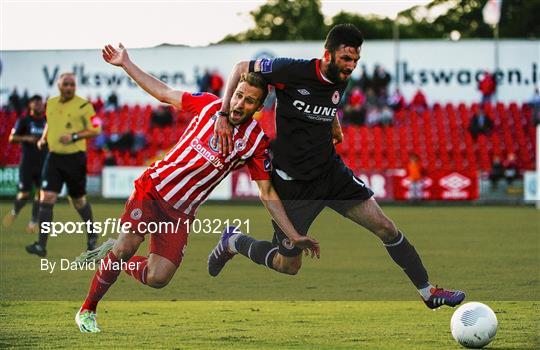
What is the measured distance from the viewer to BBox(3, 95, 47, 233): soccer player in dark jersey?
14875 millimetres

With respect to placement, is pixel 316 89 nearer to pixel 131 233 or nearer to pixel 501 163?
pixel 131 233

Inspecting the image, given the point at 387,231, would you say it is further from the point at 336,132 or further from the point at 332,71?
the point at 332,71

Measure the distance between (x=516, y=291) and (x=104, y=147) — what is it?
64.1 ft

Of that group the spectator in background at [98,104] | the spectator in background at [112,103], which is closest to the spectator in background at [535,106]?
the spectator in background at [112,103]

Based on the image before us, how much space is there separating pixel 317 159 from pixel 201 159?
3.20 ft

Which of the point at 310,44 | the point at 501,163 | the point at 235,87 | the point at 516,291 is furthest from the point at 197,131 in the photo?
the point at 310,44

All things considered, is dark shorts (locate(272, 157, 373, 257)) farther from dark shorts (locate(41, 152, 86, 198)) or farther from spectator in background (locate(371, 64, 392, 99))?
spectator in background (locate(371, 64, 392, 99))

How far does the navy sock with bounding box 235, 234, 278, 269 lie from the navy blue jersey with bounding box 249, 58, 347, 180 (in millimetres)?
722

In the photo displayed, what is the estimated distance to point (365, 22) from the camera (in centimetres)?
5234

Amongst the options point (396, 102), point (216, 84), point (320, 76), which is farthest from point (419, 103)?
point (320, 76)

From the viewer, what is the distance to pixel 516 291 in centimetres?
935

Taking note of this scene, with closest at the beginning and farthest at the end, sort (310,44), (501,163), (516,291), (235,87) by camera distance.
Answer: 1. (235,87)
2. (516,291)
3. (501,163)
4. (310,44)

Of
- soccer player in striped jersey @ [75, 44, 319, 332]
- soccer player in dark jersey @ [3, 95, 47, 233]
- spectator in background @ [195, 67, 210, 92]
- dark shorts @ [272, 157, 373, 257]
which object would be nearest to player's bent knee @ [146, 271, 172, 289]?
soccer player in striped jersey @ [75, 44, 319, 332]

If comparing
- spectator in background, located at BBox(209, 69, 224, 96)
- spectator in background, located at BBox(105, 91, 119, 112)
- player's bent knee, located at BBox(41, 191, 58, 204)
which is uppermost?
player's bent knee, located at BBox(41, 191, 58, 204)
